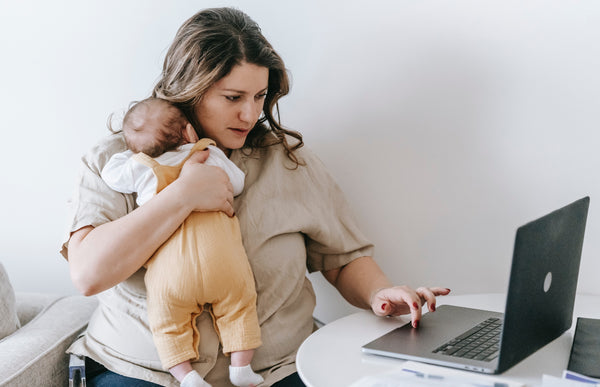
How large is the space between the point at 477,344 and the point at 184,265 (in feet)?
1.91

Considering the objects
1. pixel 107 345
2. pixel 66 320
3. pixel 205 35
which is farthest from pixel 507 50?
pixel 66 320

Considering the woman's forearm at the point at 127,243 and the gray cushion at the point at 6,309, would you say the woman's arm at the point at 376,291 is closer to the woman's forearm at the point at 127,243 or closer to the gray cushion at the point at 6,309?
the woman's forearm at the point at 127,243

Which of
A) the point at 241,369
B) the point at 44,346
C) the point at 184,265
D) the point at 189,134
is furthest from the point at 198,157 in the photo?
the point at 44,346

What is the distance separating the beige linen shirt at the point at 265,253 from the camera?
150 cm

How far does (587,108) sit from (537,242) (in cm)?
72

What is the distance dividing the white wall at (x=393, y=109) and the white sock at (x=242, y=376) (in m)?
0.59

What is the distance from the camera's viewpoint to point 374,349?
3.96ft

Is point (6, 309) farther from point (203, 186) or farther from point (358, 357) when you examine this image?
point (358, 357)

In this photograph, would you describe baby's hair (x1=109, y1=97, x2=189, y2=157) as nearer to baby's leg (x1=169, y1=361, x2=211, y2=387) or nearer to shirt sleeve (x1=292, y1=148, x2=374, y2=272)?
shirt sleeve (x1=292, y1=148, x2=374, y2=272)

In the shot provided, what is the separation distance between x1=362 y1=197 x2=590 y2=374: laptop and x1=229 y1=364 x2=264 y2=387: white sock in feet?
1.07

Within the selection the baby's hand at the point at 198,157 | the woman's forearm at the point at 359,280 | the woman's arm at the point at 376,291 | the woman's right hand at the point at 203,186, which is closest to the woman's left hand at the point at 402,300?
the woman's arm at the point at 376,291

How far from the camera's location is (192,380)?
54.6 inches

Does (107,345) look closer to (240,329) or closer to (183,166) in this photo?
(240,329)

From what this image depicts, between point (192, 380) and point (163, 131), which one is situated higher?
point (163, 131)
